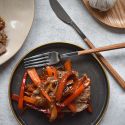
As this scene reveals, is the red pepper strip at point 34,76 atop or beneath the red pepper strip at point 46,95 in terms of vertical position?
atop

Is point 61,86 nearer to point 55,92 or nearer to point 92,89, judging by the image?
point 55,92

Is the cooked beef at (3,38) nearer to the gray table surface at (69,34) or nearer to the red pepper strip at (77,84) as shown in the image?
the gray table surface at (69,34)

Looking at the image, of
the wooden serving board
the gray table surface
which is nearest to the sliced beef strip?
the gray table surface

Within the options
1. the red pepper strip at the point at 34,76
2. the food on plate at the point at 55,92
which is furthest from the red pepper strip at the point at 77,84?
the red pepper strip at the point at 34,76

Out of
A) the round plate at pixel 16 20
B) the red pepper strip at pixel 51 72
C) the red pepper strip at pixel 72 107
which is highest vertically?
the round plate at pixel 16 20

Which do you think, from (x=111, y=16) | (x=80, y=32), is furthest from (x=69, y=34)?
(x=111, y=16)

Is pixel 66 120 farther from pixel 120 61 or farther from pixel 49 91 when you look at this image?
pixel 120 61

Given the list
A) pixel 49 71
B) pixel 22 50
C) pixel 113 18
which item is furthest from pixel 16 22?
pixel 113 18
